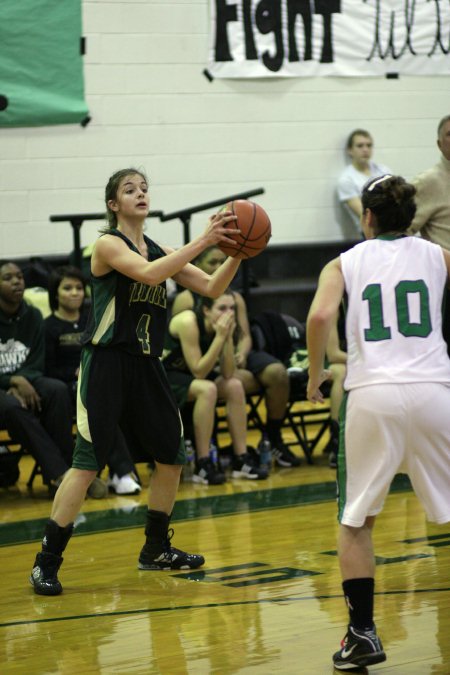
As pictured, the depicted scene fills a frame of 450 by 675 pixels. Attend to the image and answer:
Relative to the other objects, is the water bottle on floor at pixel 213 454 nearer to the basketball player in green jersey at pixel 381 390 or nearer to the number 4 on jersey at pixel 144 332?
the number 4 on jersey at pixel 144 332

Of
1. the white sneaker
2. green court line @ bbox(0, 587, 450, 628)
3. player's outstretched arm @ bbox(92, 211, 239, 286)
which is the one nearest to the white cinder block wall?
the white sneaker

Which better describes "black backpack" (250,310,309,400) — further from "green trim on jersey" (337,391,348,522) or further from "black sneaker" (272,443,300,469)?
"green trim on jersey" (337,391,348,522)

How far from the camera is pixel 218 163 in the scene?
9977 mm

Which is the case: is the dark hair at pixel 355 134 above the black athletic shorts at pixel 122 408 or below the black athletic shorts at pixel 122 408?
above

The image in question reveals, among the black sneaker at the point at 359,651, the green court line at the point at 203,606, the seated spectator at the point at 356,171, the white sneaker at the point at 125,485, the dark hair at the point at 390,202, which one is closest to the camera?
the black sneaker at the point at 359,651

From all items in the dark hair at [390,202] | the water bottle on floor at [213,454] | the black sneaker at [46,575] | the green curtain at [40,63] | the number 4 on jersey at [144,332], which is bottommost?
the water bottle on floor at [213,454]

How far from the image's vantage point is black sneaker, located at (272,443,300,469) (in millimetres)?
8117

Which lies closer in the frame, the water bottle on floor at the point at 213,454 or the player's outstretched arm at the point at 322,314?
the player's outstretched arm at the point at 322,314

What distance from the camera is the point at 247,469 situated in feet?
25.0

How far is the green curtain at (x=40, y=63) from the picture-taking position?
8969 millimetres

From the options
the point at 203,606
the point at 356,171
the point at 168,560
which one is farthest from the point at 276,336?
the point at 203,606

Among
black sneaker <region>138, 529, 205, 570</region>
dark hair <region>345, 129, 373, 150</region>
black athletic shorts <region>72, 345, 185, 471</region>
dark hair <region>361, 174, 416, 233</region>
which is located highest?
dark hair <region>361, 174, 416, 233</region>

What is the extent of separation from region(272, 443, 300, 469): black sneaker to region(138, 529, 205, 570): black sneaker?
9.69ft

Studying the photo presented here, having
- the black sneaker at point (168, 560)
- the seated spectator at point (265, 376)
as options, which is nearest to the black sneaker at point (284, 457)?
the seated spectator at point (265, 376)
